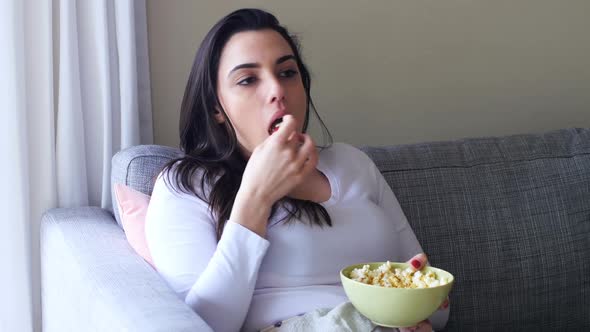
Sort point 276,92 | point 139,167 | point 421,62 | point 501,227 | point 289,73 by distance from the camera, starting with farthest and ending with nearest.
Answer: point 421,62 → point 501,227 → point 139,167 → point 289,73 → point 276,92

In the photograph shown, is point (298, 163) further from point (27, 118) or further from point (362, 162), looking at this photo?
point (27, 118)

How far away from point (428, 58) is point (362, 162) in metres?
0.88

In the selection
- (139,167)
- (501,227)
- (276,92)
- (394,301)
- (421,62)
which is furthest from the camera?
(421,62)

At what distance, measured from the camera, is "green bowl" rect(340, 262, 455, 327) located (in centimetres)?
116

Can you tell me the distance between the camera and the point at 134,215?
62.5 inches

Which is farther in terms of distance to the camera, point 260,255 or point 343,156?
point 343,156

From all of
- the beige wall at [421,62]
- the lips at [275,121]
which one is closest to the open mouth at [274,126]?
the lips at [275,121]

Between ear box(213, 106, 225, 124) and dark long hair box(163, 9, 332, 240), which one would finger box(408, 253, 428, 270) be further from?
ear box(213, 106, 225, 124)

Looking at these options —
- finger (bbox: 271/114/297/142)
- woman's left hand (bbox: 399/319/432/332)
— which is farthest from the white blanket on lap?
finger (bbox: 271/114/297/142)

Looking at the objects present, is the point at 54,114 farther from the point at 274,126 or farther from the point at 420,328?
the point at 420,328

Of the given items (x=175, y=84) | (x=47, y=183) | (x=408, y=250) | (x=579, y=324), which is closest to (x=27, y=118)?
(x=47, y=183)

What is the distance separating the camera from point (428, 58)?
2.41 m

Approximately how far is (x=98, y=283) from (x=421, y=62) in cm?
143

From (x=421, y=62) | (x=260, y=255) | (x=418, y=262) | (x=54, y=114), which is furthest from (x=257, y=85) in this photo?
(x=421, y=62)
